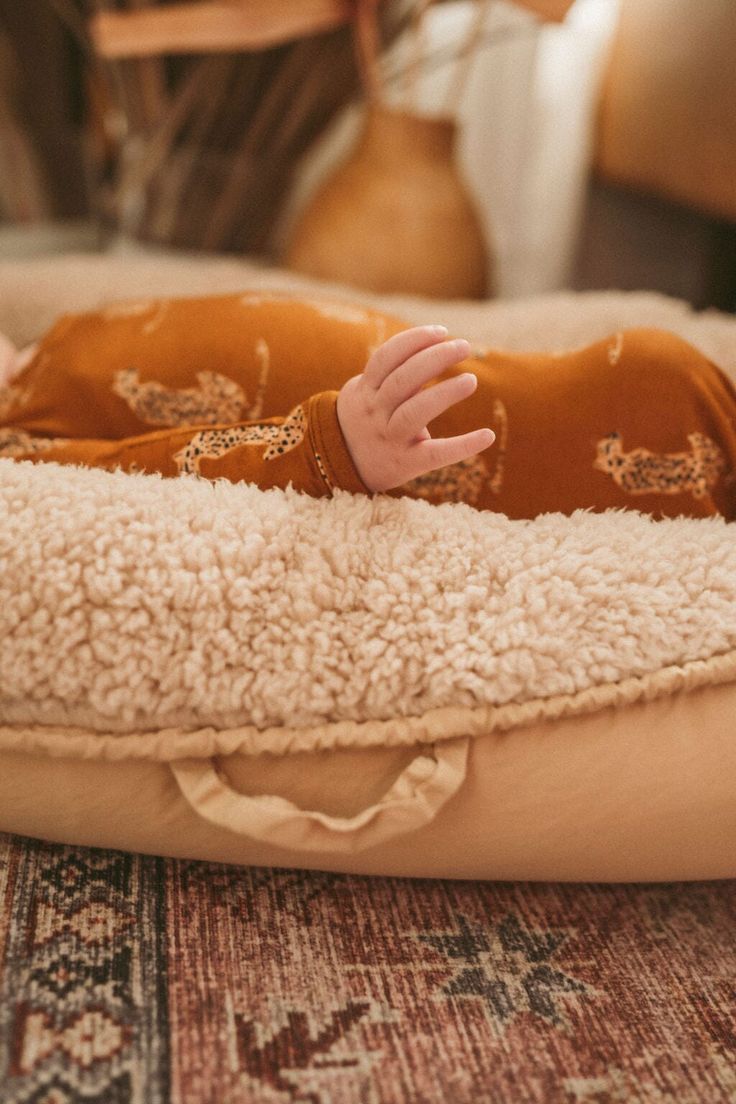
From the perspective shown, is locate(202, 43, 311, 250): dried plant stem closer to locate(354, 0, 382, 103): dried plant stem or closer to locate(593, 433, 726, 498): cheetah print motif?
locate(354, 0, 382, 103): dried plant stem

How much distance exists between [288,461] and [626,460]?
9.0 inches

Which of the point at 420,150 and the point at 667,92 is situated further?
the point at 420,150

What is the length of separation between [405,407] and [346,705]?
0.16 m

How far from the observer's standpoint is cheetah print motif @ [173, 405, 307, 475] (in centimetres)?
55

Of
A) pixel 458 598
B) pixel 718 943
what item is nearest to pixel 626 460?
pixel 458 598

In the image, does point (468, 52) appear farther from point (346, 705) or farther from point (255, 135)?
point (346, 705)

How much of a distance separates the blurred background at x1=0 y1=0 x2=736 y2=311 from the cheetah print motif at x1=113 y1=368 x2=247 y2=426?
23.2 inches

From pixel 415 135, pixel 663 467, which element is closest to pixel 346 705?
pixel 663 467

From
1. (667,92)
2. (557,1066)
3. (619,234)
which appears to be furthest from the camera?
(619,234)

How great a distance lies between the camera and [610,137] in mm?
1288

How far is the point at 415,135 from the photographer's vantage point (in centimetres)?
120

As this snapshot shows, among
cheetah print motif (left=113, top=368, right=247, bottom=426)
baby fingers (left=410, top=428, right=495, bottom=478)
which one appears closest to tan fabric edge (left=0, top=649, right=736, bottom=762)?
baby fingers (left=410, top=428, right=495, bottom=478)

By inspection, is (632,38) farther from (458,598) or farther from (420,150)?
(458,598)

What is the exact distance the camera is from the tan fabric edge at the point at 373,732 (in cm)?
47
